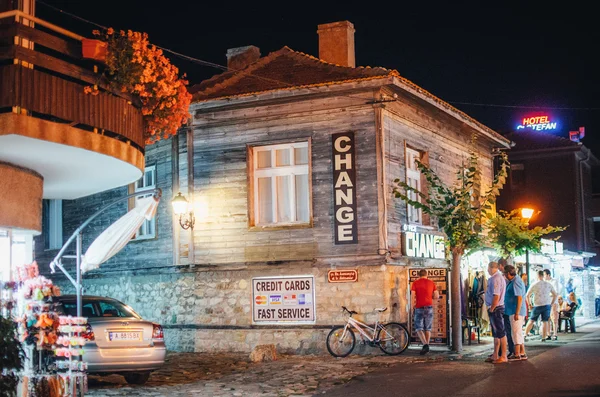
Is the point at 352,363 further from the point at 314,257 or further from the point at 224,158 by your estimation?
the point at 224,158

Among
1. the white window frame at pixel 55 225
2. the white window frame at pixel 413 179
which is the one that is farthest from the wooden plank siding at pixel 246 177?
the white window frame at pixel 55 225

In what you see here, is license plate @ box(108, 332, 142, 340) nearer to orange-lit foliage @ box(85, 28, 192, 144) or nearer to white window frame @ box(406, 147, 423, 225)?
orange-lit foliage @ box(85, 28, 192, 144)

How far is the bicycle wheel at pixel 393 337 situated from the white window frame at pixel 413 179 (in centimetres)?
322

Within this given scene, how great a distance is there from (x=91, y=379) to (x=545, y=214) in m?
33.5

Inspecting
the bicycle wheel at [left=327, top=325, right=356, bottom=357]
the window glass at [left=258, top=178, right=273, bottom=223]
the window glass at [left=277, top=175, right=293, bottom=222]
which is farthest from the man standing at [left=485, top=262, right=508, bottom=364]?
the window glass at [left=258, top=178, right=273, bottom=223]

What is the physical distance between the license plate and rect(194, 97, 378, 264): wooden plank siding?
620 cm

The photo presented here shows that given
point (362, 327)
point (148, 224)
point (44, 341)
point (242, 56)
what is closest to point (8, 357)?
point (44, 341)

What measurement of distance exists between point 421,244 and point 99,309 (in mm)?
8605

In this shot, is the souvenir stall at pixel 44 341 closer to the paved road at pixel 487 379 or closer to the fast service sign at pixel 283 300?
the paved road at pixel 487 379

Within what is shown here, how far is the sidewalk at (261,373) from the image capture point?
13.0m

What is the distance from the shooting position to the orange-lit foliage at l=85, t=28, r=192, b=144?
11.6 m

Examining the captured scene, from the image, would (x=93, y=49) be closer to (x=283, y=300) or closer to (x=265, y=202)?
(x=265, y=202)

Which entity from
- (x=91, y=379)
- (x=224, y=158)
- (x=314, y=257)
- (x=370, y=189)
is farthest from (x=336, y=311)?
(x=91, y=379)

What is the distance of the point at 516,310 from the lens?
1602 centimetres
